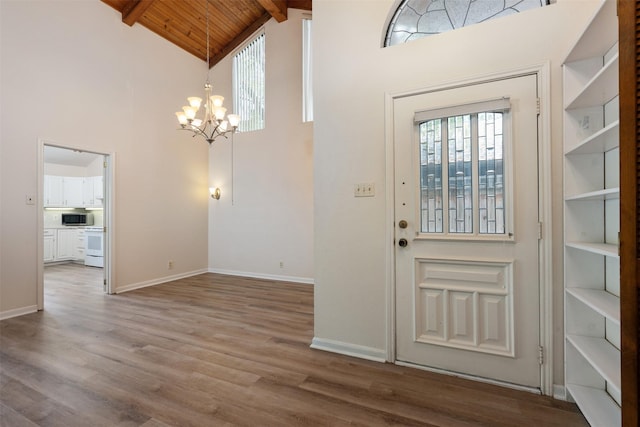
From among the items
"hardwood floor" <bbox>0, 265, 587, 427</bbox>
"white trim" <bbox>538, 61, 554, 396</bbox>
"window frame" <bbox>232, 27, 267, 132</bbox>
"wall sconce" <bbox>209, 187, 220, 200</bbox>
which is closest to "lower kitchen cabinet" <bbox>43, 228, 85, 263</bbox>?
"wall sconce" <bbox>209, 187, 220, 200</bbox>

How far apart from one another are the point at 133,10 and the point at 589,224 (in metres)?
6.16

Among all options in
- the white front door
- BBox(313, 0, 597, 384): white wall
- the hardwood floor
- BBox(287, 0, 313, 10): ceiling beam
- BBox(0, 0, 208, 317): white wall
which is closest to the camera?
the hardwood floor

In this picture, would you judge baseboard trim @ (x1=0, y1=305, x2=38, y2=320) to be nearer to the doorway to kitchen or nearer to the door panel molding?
the doorway to kitchen

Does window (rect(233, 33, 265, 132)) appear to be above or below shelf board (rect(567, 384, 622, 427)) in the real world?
above

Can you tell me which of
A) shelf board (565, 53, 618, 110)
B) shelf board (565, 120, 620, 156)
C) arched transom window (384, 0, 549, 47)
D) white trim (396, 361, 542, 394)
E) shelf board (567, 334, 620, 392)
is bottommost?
white trim (396, 361, 542, 394)

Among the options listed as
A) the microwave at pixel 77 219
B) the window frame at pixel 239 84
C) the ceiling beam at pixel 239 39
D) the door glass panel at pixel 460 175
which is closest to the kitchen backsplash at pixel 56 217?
the microwave at pixel 77 219

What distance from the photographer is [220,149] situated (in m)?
5.94

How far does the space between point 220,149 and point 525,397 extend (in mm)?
5841

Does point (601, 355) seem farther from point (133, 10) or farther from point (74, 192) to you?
point (74, 192)

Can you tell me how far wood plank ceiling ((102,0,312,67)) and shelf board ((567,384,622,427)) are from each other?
19.8 ft

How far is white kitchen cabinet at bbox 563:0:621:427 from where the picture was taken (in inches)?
63.1

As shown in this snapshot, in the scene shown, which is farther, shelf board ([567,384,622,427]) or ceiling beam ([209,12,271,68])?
ceiling beam ([209,12,271,68])

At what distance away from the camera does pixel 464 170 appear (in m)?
2.11

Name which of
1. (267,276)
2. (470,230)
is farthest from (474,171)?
(267,276)
